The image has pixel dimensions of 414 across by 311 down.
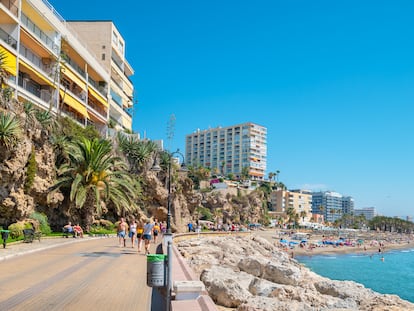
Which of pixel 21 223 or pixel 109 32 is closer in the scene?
pixel 21 223

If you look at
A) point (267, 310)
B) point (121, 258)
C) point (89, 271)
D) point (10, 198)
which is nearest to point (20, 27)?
point (10, 198)

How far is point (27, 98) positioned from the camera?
32562 millimetres

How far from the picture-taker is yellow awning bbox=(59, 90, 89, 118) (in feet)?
128

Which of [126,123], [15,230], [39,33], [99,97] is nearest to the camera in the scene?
[15,230]

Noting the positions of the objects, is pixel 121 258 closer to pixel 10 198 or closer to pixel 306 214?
pixel 10 198

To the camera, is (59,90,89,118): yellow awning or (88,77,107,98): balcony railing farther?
(88,77,107,98): balcony railing

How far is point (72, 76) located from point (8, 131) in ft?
66.8

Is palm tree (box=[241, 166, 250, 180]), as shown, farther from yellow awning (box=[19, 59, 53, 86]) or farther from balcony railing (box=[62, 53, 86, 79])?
yellow awning (box=[19, 59, 53, 86])

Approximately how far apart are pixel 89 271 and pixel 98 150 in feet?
61.9

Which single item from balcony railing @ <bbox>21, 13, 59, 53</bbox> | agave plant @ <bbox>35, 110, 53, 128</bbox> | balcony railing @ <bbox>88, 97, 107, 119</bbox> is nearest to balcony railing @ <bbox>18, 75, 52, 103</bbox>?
balcony railing @ <bbox>21, 13, 59, 53</bbox>

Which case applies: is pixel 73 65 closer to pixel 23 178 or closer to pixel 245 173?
pixel 23 178

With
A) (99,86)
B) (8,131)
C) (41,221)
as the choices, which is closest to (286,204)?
(99,86)

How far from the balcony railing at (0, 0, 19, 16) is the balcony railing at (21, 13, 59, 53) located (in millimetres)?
1296

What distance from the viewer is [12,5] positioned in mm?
31188
